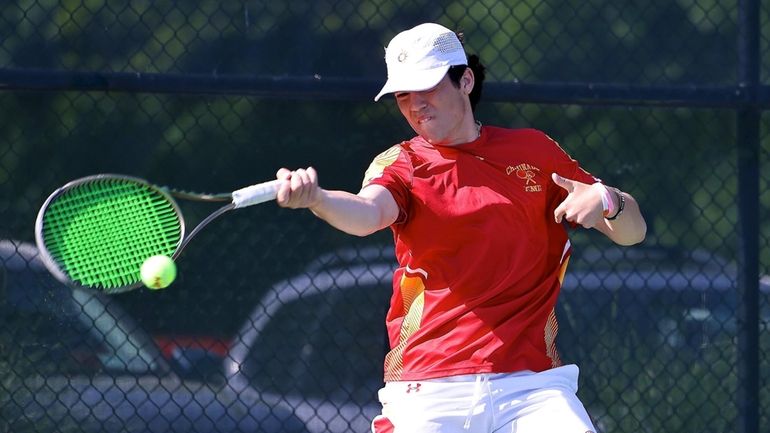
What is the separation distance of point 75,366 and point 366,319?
3.47ft

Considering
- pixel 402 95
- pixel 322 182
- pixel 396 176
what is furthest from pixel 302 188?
pixel 322 182

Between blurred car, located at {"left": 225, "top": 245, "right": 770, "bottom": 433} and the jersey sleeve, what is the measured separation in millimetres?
1356

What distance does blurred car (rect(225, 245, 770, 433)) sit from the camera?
4621mm

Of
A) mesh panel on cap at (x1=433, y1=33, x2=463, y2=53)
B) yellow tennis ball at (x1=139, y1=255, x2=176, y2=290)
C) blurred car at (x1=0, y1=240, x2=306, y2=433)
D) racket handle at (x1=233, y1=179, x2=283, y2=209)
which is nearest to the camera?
racket handle at (x1=233, y1=179, x2=283, y2=209)

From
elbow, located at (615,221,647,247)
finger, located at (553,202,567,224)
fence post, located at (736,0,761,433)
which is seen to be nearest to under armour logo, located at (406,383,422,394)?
finger, located at (553,202,567,224)

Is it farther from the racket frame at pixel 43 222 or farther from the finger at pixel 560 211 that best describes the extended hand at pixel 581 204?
the racket frame at pixel 43 222

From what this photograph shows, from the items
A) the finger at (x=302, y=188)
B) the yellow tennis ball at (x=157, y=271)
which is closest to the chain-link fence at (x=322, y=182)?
the yellow tennis ball at (x=157, y=271)

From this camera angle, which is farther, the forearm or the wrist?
the wrist

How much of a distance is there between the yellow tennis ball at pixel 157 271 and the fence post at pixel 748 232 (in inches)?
101

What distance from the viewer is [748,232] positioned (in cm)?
476

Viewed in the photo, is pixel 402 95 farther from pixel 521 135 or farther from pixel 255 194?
pixel 255 194

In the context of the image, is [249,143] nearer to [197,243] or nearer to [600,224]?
[197,243]

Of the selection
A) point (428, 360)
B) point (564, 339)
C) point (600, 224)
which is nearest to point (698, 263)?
point (564, 339)

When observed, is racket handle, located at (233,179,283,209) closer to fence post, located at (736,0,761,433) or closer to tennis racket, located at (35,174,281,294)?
tennis racket, located at (35,174,281,294)
